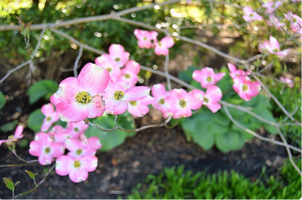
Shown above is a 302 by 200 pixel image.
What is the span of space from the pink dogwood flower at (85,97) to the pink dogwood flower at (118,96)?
0.22 feet

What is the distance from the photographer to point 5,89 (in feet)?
7.16

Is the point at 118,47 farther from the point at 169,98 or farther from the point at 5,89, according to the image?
the point at 5,89

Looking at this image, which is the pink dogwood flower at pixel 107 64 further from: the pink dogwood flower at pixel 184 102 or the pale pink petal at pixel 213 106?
the pale pink petal at pixel 213 106

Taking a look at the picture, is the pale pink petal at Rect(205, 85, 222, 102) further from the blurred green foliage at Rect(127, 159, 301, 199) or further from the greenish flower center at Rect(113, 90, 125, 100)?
the blurred green foliage at Rect(127, 159, 301, 199)

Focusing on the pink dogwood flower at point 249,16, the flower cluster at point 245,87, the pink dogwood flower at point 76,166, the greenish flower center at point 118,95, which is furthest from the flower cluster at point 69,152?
the pink dogwood flower at point 249,16

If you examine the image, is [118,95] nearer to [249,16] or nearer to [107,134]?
[249,16]

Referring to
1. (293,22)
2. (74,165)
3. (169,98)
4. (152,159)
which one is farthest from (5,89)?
(293,22)

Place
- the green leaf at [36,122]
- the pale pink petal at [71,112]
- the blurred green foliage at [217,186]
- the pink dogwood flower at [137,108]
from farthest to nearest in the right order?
the green leaf at [36,122], the blurred green foliage at [217,186], the pink dogwood flower at [137,108], the pale pink petal at [71,112]

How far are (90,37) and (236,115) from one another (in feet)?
3.61

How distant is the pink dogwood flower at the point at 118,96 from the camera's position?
0.73 metres

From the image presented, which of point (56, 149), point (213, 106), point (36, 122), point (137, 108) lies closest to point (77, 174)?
point (56, 149)

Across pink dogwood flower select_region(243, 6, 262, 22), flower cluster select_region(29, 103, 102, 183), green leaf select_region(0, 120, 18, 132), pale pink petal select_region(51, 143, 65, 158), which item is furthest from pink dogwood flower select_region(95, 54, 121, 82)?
green leaf select_region(0, 120, 18, 132)

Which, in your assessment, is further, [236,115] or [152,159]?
[152,159]

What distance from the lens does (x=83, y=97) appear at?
2.19 ft
